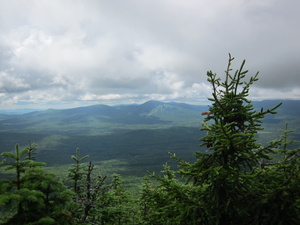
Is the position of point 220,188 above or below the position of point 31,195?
below

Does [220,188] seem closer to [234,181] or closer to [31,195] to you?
[234,181]

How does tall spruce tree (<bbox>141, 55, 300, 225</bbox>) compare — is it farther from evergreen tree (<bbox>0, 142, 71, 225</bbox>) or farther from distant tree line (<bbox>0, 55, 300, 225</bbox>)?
evergreen tree (<bbox>0, 142, 71, 225</bbox>)

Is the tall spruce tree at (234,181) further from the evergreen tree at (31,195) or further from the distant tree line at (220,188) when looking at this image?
the evergreen tree at (31,195)

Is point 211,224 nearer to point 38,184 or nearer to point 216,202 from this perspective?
point 216,202

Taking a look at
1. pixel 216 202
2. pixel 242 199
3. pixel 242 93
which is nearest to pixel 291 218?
pixel 242 199

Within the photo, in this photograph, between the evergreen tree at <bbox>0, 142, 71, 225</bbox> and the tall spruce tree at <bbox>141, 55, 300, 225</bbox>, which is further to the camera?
the tall spruce tree at <bbox>141, 55, 300, 225</bbox>

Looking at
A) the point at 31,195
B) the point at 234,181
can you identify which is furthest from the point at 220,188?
the point at 31,195

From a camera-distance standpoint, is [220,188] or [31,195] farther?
[220,188]

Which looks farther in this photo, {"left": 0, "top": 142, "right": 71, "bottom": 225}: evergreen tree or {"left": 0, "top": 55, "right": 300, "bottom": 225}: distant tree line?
{"left": 0, "top": 55, "right": 300, "bottom": 225}: distant tree line

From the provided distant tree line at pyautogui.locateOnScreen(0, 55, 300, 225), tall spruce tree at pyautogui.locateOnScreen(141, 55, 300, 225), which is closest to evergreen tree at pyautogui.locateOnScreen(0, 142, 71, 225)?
distant tree line at pyautogui.locateOnScreen(0, 55, 300, 225)

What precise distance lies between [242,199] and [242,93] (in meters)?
4.01

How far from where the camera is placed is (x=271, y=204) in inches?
250

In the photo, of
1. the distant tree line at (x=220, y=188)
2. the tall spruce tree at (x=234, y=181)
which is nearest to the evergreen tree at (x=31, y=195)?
the distant tree line at (x=220, y=188)

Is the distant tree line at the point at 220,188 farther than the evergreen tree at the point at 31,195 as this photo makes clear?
Yes
